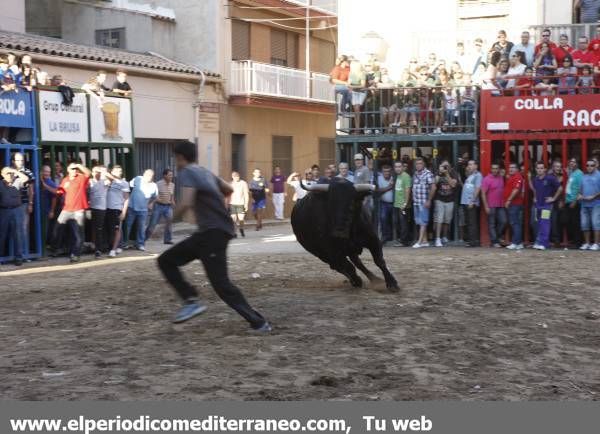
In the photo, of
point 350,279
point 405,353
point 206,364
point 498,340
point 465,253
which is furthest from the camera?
point 465,253

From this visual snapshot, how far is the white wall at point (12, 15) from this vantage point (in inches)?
932

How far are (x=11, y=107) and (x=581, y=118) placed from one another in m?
10.7

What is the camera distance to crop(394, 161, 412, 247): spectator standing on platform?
1920 centimetres

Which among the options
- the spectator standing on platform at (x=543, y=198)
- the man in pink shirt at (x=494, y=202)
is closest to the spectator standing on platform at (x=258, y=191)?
the man in pink shirt at (x=494, y=202)

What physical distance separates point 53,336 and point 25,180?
810 cm

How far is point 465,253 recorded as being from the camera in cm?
1745

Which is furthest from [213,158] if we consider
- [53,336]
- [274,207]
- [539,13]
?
[53,336]

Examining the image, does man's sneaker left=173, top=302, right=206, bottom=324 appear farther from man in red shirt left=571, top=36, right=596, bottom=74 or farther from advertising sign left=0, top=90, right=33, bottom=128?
man in red shirt left=571, top=36, right=596, bottom=74

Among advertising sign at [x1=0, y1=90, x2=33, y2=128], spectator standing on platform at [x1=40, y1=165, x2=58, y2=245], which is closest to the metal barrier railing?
spectator standing on platform at [x1=40, y1=165, x2=58, y2=245]

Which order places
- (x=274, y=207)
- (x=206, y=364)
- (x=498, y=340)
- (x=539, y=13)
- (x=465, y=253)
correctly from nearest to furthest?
(x=206, y=364) → (x=498, y=340) → (x=465, y=253) → (x=539, y=13) → (x=274, y=207)

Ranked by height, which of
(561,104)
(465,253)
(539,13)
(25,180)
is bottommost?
(465,253)

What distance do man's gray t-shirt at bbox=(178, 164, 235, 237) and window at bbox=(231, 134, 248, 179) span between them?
21.7 meters

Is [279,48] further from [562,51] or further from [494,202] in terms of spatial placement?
[494,202]

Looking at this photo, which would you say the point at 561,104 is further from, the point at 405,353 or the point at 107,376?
the point at 107,376
